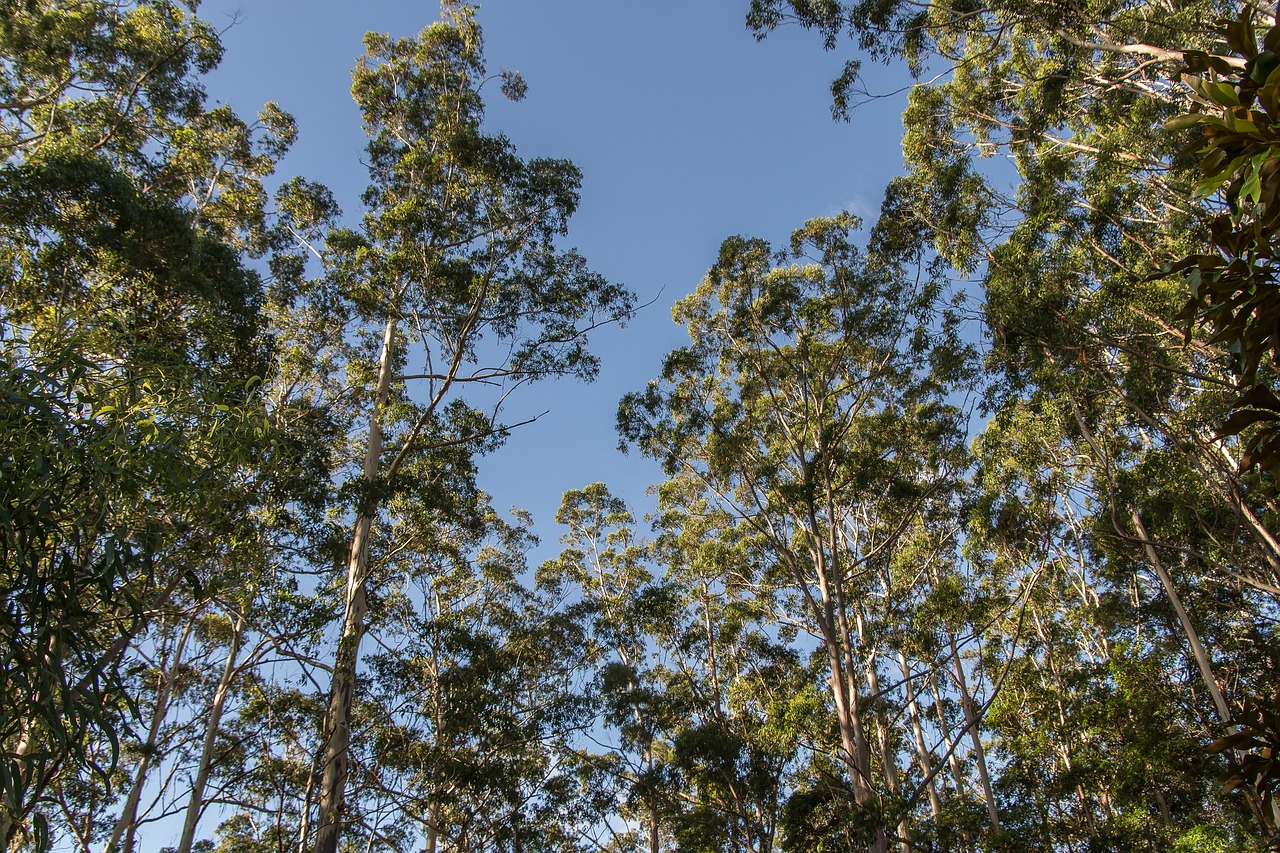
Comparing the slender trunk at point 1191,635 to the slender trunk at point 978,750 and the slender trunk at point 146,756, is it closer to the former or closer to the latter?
the slender trunk at point 978,750

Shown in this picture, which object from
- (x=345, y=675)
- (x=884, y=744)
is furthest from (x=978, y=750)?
(x=345, y=675)

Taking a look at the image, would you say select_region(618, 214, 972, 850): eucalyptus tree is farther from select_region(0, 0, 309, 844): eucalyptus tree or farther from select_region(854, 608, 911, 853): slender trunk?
select_region(0, 0, 309, 844): eucalyptus tree

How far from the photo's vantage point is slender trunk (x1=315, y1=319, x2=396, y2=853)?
261 inches

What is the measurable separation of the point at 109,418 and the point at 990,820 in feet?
43.4

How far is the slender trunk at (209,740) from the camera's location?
10.0 m

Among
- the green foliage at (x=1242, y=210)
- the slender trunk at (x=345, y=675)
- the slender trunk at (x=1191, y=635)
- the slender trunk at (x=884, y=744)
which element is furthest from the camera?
the slender trunk at (x=884, y=744)

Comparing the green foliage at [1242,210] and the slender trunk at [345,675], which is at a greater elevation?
the slender trunk at [345,675]

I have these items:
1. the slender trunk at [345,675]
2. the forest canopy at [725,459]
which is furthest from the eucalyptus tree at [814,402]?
the slender trunk at [345,675]

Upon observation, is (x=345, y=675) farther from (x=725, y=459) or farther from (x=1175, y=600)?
(x=1175, y=600)

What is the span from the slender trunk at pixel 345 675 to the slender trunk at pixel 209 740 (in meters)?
3.15

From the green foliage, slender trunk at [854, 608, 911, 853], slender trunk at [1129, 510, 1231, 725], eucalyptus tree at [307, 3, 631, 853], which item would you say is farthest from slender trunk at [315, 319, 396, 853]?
slender trunk at [1129, 510, 1231, 725]

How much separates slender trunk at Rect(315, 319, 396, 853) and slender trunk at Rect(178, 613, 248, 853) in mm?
3154

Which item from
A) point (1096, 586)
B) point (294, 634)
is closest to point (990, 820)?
point (1096, 586)

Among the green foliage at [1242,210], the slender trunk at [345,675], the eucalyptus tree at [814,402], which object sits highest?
the eucalyptus tree at [814,402]
